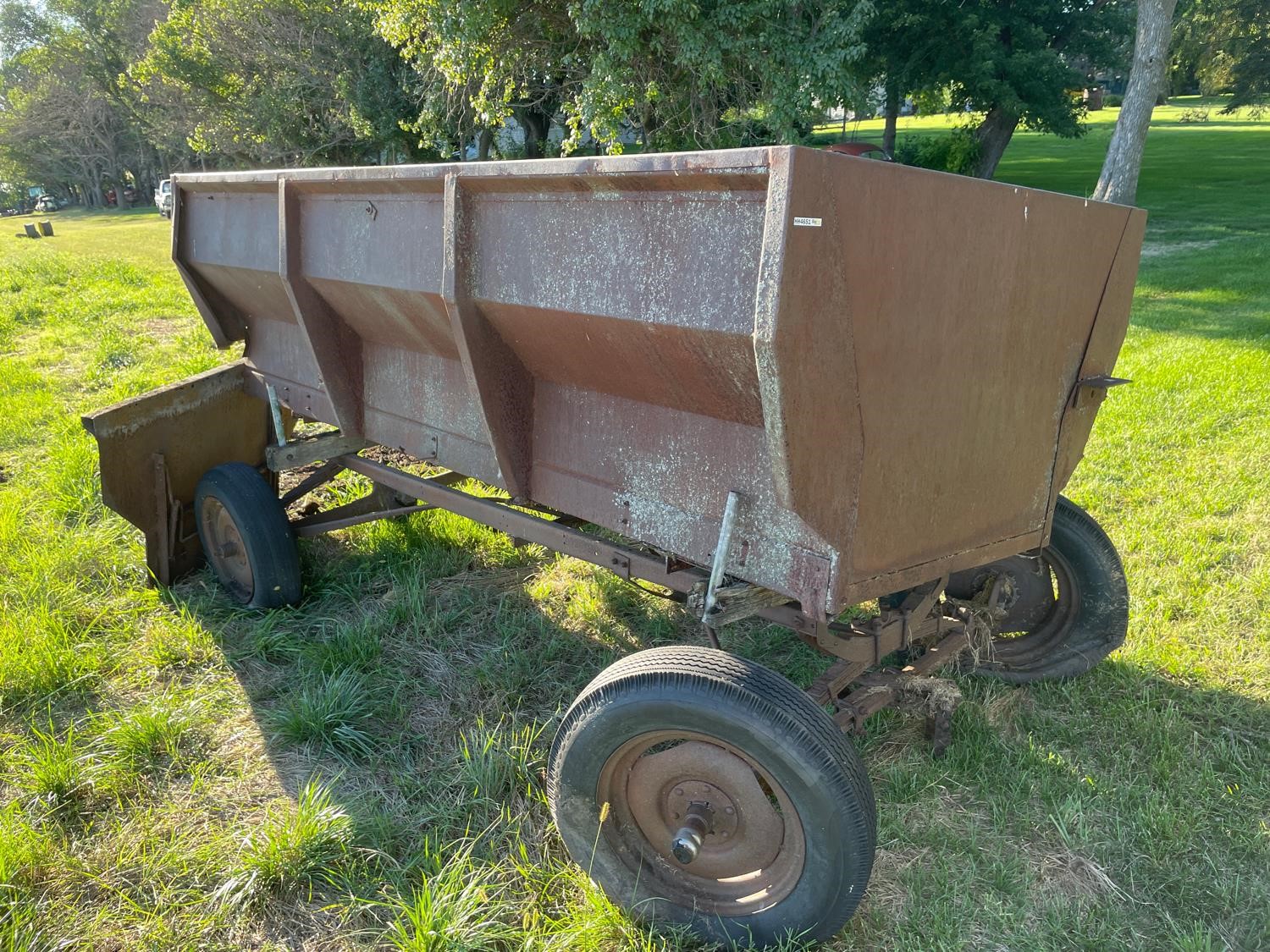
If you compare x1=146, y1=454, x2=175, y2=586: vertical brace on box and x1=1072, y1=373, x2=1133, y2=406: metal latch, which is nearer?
x1=1072, y1=373, x2=1133, y2=406: metal latch

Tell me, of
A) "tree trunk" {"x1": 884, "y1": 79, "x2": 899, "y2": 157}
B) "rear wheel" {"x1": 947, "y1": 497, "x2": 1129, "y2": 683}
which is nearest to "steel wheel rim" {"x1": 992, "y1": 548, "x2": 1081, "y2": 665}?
"rear wheel" {"x1": 947, "y1": 497, "x2": 1129, "y2": 683}

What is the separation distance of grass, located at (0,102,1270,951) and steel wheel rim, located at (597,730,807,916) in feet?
0.59

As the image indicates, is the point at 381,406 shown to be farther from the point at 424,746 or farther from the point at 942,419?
the point at 942,419

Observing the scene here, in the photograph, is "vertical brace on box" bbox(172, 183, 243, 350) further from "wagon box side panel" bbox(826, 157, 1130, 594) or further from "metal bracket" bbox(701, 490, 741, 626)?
"wagon box side panel" bbox(826, 157, 1130, 594)

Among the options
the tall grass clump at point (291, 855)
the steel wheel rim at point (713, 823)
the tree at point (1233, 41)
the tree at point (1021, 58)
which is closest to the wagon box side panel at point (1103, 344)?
the steel wheel rim at point (713, 823)

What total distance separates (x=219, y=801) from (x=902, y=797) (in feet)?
7.57

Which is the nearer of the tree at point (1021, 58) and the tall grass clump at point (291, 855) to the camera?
the tall grass clump at point (291, 855)

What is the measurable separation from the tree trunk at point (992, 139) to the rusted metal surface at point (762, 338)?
24894 millimetres

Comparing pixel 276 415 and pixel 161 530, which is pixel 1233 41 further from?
pixel 161 530

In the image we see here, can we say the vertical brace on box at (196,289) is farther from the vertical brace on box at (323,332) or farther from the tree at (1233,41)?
the tree at (1233,41)

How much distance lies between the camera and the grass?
2.48m

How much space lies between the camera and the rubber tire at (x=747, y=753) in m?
2.06

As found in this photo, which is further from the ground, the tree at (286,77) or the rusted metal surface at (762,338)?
the tree at (286,77)

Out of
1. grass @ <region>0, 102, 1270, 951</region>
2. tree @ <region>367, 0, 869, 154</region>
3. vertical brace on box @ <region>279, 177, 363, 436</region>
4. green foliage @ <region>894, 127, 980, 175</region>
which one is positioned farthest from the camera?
green foliage @ <region>894, 127, 980, 175</region>
